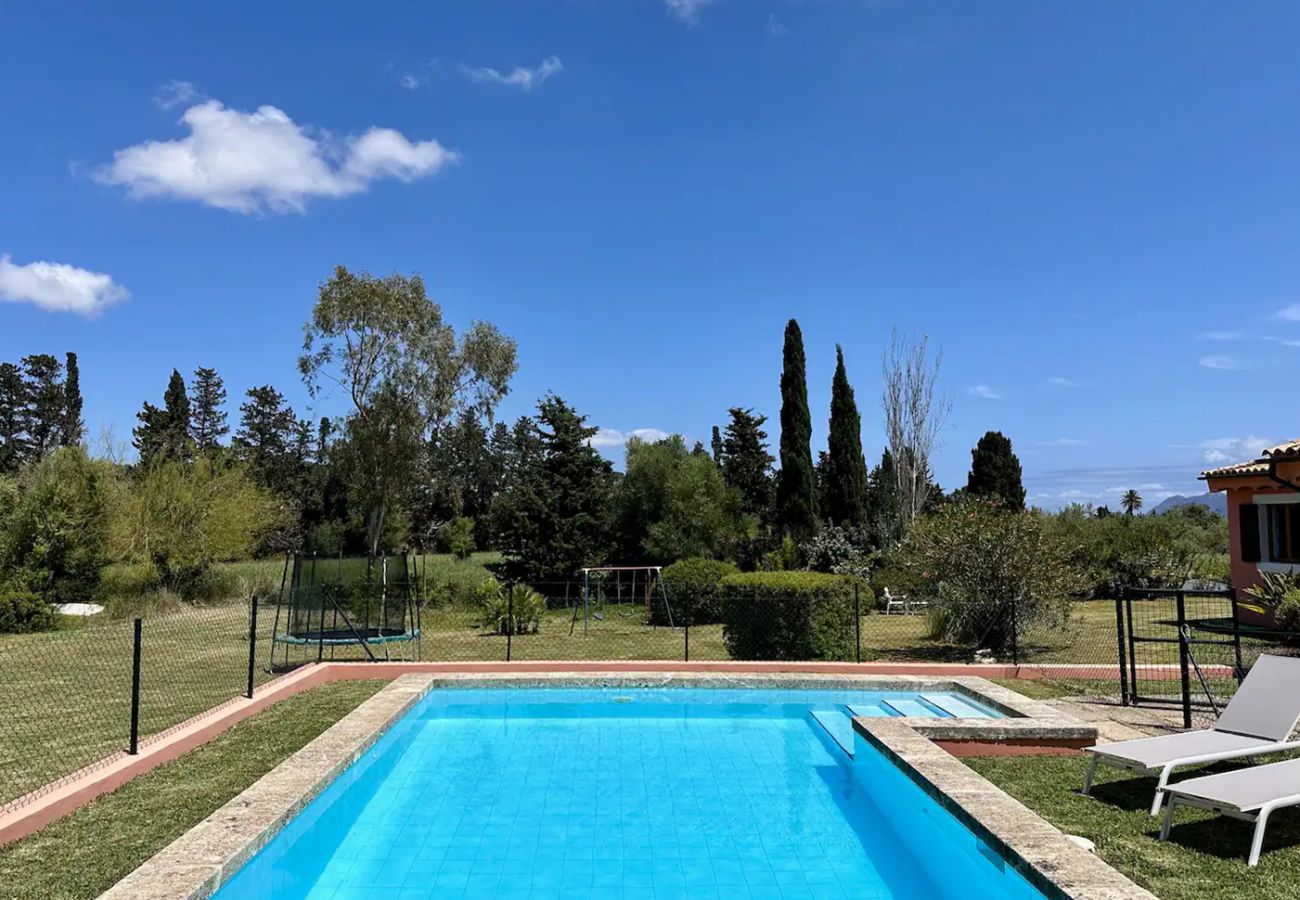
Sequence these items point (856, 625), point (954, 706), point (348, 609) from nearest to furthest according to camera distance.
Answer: point (954, 706) → point (856, 625) → point (348, 609)

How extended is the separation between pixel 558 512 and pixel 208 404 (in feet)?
151

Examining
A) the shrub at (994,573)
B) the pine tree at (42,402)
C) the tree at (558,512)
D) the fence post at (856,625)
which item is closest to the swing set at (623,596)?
the tree at (558,512)

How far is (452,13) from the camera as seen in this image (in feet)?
39.4

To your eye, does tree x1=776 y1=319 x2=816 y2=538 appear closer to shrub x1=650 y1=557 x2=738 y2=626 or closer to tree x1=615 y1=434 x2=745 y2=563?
tree x1=615 y1=434 x2=745 y2=563

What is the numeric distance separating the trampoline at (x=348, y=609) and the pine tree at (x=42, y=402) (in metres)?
41.8

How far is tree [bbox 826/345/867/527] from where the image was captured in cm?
2833

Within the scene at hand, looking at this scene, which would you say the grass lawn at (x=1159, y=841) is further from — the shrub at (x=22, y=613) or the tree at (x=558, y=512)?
the tree at (x=558, y=512)

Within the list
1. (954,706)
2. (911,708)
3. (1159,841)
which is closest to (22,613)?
(911,708)

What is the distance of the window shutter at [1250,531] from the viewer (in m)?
16.4

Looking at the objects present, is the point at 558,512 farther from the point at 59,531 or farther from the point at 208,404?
the point at 208,404

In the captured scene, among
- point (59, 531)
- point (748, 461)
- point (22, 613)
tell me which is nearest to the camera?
point (22, 613)

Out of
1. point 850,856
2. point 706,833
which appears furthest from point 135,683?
point 850,856

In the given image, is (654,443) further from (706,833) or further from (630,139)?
(706,833)

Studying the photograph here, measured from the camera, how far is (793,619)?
42.2 feet
